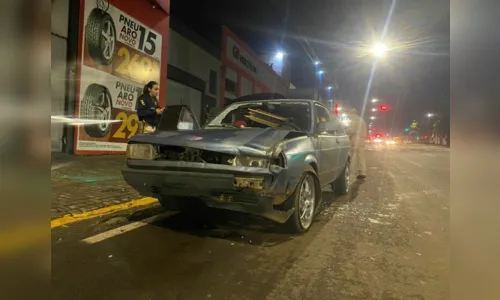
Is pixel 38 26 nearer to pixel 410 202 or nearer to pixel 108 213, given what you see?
pixel 108 213

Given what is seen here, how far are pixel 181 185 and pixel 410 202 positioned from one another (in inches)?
162

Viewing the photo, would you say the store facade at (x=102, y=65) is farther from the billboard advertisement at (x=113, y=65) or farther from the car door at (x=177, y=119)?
the car door at (x=177, y=119)

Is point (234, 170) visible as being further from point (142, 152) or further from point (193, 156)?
point (142, 152)

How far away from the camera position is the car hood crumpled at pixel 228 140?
337 centimetres

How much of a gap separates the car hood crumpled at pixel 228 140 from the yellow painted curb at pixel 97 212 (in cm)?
115

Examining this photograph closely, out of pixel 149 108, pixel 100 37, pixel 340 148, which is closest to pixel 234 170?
pixel 340 148

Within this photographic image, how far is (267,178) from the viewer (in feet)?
10.7

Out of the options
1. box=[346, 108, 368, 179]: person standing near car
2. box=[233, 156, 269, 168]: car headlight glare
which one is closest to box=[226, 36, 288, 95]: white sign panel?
box=[346, 108, 368, 179]: person standing near car

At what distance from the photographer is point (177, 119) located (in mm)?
4562

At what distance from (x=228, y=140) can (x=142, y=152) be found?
95 centimetres

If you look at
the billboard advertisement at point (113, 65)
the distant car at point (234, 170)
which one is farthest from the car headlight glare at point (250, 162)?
the billboard advertisement at point (113, 65)

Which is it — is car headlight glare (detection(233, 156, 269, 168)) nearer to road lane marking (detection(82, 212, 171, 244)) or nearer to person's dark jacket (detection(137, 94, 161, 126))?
road lane marking (detection(82, 212, 171, 244))

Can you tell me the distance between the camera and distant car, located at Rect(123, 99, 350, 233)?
3.32 metres

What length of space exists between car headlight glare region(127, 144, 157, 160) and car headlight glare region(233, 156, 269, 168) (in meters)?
0.94
